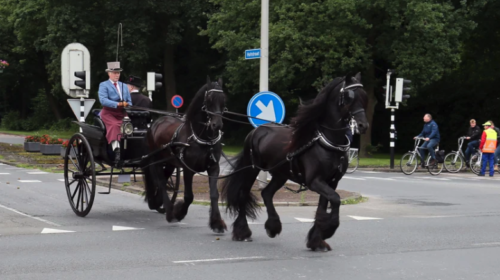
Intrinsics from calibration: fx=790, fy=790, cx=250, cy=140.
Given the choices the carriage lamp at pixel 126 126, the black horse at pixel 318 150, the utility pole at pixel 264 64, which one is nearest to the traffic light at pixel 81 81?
the utility pole at pixel 264 64

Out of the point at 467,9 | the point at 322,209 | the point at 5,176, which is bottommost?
the point at 5,176

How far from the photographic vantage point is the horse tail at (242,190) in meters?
10.3

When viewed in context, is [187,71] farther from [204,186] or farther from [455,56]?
[204,186]

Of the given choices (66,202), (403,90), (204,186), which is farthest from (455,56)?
(66,202)

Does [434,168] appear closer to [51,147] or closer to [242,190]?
[51,147]

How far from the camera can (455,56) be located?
111 feet

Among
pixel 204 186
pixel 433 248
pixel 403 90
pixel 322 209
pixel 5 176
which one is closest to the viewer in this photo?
pixel 322 209

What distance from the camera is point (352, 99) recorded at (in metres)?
8.80

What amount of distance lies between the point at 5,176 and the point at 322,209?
13567 mm

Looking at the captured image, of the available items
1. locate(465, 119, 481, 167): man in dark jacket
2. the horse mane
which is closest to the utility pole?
the horse mane

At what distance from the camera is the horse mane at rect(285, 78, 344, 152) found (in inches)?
361

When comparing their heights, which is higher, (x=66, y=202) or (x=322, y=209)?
(x=322, y=209)

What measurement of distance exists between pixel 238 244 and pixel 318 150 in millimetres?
1604

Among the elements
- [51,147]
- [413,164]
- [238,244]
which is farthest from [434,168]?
[238,244]
